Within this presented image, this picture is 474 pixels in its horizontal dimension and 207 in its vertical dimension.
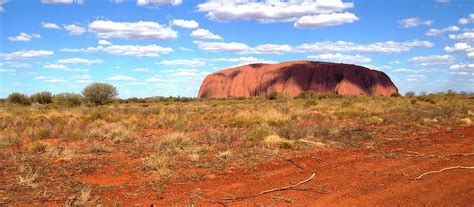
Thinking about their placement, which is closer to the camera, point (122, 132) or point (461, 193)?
point (461, 193)

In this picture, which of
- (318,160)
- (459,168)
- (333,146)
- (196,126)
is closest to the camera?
(459,168)

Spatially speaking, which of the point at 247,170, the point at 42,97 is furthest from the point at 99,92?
the point at 247,170

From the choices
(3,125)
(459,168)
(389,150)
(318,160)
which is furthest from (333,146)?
(3,125)

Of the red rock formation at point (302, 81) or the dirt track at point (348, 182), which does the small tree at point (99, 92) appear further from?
the red rock formation at point (302, 81)

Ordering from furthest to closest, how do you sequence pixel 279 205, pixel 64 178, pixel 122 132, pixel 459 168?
pixel 122 132 < pixel 459 168 < pixel 64 178 < pixel 279 205

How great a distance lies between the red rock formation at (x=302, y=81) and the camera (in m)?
89.4

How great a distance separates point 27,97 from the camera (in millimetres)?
45781

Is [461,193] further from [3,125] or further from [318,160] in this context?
[3,125]

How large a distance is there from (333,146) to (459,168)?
3290 mm

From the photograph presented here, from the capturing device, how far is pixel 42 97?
4569 cm

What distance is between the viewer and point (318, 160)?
852 centimetres

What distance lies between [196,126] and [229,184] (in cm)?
974

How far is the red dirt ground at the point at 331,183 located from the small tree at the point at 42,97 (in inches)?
1674

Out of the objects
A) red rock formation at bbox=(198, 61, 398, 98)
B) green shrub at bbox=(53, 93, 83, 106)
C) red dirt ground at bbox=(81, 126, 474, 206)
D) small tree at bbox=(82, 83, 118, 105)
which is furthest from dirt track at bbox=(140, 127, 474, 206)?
red rock formation at bbox=(198, 61, 398, 98)
